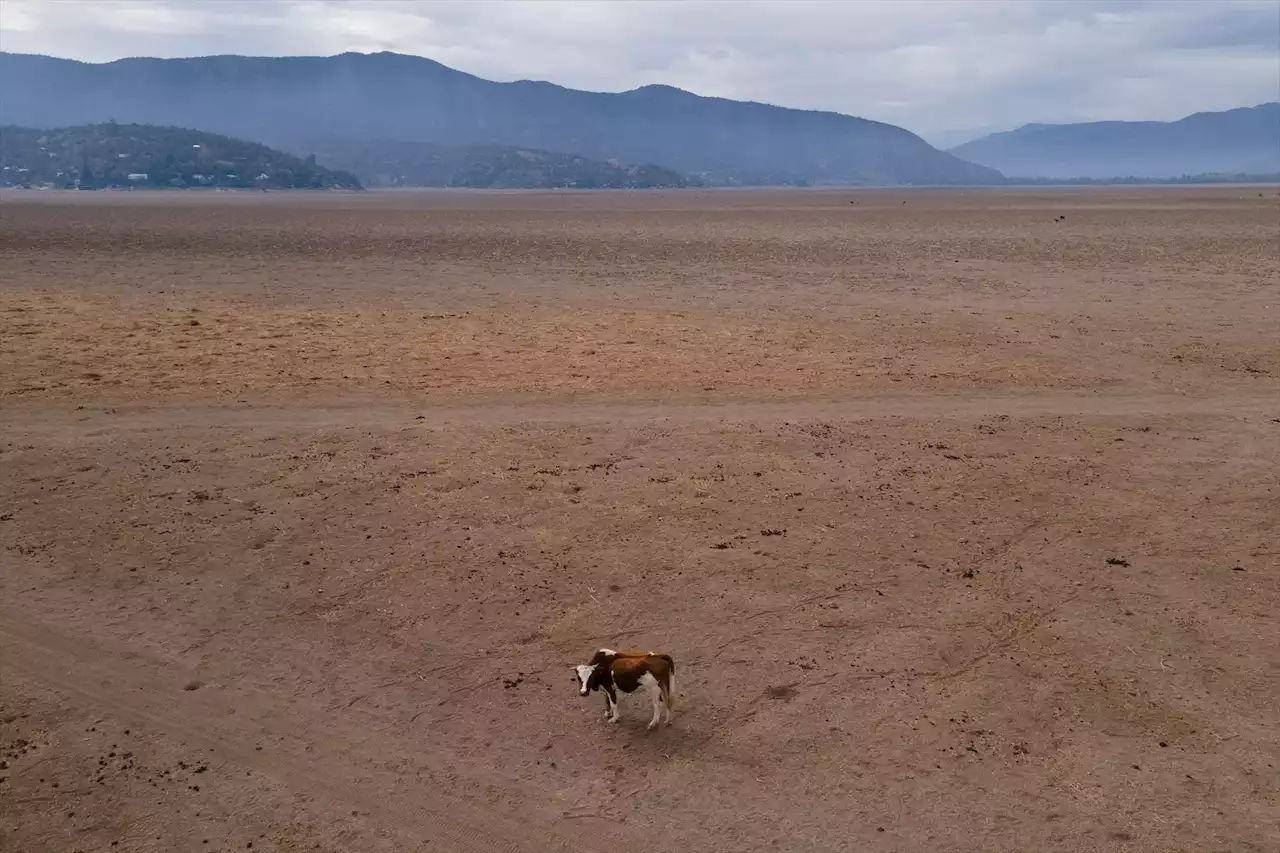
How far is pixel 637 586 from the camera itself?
9281 mm

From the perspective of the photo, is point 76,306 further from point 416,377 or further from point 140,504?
point 140,504

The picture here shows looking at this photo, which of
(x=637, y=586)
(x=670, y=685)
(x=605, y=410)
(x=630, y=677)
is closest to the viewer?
(x=630, y=677)

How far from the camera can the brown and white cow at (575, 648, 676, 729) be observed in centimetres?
700

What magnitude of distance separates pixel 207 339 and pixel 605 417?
9.37 metres

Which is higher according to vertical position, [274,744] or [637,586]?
[637,586]

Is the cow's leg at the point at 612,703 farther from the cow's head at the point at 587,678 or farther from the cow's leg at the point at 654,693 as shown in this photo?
the cow's leg at the point at 654,693

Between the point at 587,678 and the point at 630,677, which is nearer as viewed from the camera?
the point at 630,677

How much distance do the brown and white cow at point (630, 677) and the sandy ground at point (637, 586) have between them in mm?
224

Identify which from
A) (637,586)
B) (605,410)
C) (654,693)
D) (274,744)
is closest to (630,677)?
(654,693)

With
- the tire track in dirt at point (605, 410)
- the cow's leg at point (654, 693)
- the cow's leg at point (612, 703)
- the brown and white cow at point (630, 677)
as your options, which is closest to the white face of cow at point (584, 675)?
the brown and white cow at point (630, 677)

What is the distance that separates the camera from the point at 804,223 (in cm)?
5603

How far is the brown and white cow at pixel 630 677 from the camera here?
700cm

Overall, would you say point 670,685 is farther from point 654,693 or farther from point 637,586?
point 637,586

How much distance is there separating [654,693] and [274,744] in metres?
2.75
